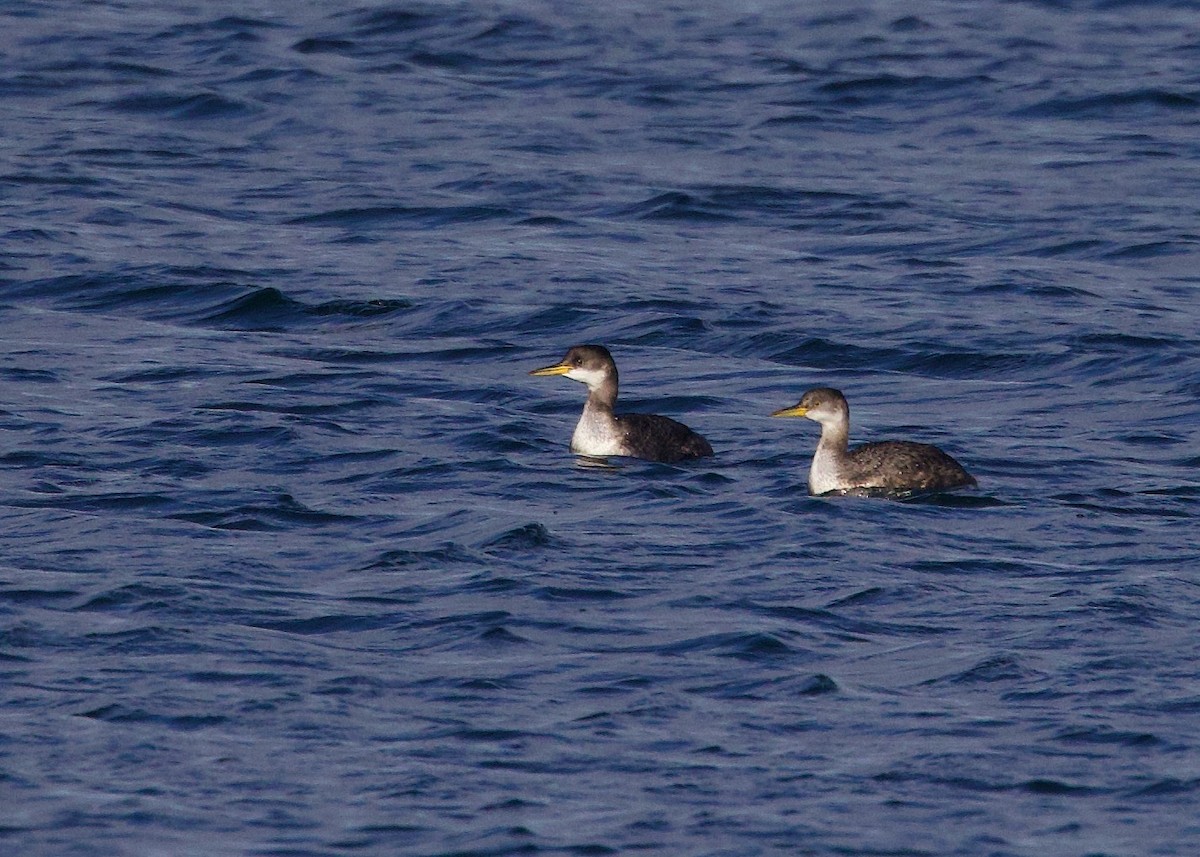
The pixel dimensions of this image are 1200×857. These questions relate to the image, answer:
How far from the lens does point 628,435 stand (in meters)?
16.5

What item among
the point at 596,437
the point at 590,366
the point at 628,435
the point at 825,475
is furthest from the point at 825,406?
the point at 590,366

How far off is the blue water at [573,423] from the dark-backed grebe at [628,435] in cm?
18

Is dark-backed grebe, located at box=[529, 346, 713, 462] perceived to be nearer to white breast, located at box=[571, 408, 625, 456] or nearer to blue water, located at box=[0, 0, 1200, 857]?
white breast, located at box=[571, 408, 625, 456]

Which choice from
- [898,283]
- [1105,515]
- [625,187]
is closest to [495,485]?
[1105,515]

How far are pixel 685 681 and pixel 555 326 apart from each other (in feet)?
30.6

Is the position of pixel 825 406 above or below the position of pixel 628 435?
above

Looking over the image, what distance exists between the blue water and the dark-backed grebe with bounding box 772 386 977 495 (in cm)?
23

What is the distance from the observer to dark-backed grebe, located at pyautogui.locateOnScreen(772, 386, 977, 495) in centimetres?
1545

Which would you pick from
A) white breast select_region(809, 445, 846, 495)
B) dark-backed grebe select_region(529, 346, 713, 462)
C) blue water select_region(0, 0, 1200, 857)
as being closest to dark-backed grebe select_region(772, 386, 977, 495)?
white breast select_region(809, 445, 846, 495)

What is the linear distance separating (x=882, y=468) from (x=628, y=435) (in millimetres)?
1957

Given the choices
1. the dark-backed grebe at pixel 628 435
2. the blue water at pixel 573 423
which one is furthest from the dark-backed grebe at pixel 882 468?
the dark-backed grebe at pixel 628 435

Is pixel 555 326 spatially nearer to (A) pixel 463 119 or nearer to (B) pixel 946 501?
(B) pixel 946 501

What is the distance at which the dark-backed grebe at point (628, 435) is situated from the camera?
1642 centimetres

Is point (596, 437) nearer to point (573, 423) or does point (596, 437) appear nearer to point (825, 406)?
point (573, 423)
